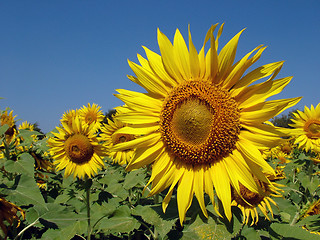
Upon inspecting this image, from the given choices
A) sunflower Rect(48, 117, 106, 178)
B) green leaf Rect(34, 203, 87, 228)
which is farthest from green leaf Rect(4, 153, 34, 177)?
sunflower Rect(48, 117, 106, 178)

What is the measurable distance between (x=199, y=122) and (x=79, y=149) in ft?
10.8

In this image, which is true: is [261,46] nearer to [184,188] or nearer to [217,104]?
[217,104]

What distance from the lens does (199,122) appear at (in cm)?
202

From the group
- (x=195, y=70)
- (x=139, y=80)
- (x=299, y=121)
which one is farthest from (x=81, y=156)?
(x=299, y=121)

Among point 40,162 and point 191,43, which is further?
point 40,162

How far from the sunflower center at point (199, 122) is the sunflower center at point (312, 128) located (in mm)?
6525

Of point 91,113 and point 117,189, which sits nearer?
point 117,189

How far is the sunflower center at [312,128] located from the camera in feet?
24.1

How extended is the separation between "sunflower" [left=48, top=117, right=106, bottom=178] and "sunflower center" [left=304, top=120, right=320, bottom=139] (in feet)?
19.1

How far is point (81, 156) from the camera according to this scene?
4754 millimetres

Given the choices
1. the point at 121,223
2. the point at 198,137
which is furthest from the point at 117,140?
the point at 198,137

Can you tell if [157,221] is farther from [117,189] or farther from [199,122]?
[117,189]

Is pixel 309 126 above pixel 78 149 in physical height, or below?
above

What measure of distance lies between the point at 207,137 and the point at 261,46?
2.38ft
